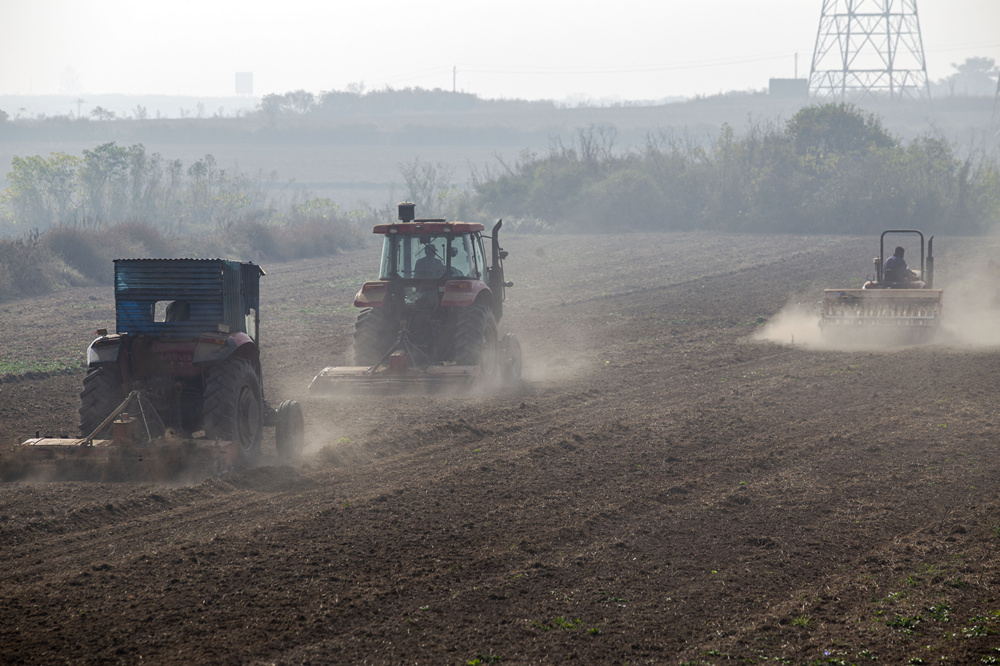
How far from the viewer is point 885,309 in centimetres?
Result: 1734

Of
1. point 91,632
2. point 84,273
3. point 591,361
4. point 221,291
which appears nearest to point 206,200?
point 84,273

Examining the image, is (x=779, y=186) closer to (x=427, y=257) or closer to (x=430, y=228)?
(x=427, y=257)

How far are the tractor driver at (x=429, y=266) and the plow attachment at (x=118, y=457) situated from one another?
18.1ft

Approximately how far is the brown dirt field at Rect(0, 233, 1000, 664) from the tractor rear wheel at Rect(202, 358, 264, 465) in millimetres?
452

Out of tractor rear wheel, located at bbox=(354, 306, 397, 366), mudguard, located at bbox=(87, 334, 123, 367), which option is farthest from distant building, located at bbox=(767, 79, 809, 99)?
mudguard, located at bbox=(87, 334, 123, 367)

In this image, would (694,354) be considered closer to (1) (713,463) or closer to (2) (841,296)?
(2) (841,296)

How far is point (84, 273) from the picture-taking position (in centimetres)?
2848

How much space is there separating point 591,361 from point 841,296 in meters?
5.01

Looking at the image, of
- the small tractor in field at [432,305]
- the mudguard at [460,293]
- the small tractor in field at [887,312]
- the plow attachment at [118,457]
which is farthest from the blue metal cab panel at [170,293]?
the small tractor in field at [887,312]

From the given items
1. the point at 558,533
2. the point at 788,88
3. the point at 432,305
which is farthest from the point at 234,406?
the point at 788,88

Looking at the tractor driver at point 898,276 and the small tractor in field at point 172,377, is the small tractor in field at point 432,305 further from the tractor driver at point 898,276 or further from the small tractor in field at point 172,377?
the tractor driver at point 898,276

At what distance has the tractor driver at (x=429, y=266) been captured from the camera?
13.6m

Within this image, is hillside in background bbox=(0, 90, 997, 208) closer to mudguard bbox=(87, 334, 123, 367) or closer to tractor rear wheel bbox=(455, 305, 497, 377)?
tractor rear wheel bbox=(455, 305, 497, 377)

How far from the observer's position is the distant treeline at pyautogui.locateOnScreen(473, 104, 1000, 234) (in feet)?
148
